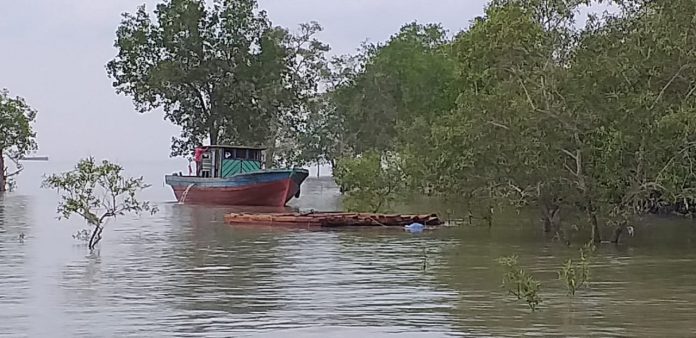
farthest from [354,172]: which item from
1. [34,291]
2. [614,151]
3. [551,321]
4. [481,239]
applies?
[551,321]

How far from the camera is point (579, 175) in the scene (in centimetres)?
2416

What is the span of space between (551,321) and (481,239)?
1461 centimetres

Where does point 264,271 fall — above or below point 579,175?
below

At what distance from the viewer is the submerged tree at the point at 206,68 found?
187 ft

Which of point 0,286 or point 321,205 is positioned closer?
point 0,286

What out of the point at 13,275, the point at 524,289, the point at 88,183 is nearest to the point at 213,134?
the point at 88,183

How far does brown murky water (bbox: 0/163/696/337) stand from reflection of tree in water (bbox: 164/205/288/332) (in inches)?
1.2

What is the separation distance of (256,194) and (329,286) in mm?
31090

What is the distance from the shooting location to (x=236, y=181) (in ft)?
159

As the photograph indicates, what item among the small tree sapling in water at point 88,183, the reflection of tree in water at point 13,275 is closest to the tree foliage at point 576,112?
the small tree sapling in water at point 88,183

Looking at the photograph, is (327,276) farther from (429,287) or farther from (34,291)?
(34,291)

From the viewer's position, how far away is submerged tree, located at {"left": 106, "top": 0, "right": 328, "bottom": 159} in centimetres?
Result: 5697

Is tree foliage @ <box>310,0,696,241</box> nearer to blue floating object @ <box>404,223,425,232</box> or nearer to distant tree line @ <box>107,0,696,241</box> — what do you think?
distant tree line @ <box>107,0,696,241</box>

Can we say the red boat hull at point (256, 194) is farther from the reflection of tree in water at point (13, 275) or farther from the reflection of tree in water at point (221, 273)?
the reflection of tree in water at point (221, 273)
